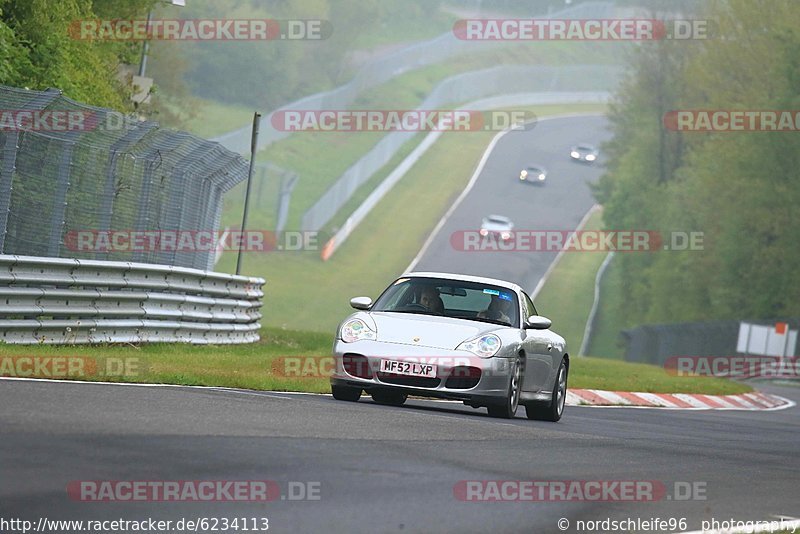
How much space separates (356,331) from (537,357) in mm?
2029

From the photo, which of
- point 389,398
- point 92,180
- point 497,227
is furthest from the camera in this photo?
point 497,227

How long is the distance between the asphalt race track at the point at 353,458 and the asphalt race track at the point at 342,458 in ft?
0.06

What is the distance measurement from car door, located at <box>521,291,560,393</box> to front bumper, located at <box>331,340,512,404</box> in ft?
2.83

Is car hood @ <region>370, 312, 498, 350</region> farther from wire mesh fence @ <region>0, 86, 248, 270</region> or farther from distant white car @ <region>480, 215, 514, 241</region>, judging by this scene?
distant white car @ <region>480, 215, 514, 241</region>

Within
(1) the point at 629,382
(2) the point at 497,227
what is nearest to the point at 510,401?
(1) the point at 629,382

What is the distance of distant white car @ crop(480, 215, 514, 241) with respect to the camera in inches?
2901

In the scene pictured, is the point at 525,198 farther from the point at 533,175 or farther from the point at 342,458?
the point at 342,458

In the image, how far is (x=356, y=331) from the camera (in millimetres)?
14703

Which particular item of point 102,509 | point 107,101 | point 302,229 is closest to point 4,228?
point 102,509

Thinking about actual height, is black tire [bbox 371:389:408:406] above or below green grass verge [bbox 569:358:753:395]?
below

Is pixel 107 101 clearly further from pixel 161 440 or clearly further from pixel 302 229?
pixel 302 229

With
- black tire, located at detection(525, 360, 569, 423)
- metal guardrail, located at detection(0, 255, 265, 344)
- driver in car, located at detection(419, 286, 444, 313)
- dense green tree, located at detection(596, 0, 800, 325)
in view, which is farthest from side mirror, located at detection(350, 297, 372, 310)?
dense green tree, located at detection(596, 0, 800, 325)

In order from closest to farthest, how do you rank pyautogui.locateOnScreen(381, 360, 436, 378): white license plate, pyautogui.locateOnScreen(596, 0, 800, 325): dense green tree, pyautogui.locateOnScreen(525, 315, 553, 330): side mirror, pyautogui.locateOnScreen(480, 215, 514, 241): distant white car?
1. pyautogui.locateOnScreen(381, 360, 436, 378): white license plate
2. pyautogui.locateOnScreen(525, 315, 553, 330): side mirror
3. pyautogui.locateOnScreen(596, 0, 800, 325): dense green tree
4. pyautogui.locateOnScreen(480, 215, 514, 241): distant white car

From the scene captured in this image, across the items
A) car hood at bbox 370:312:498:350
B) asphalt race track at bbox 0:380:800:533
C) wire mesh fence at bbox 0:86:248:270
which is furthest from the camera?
wire mesh fence at bbox 0:86:248:270
